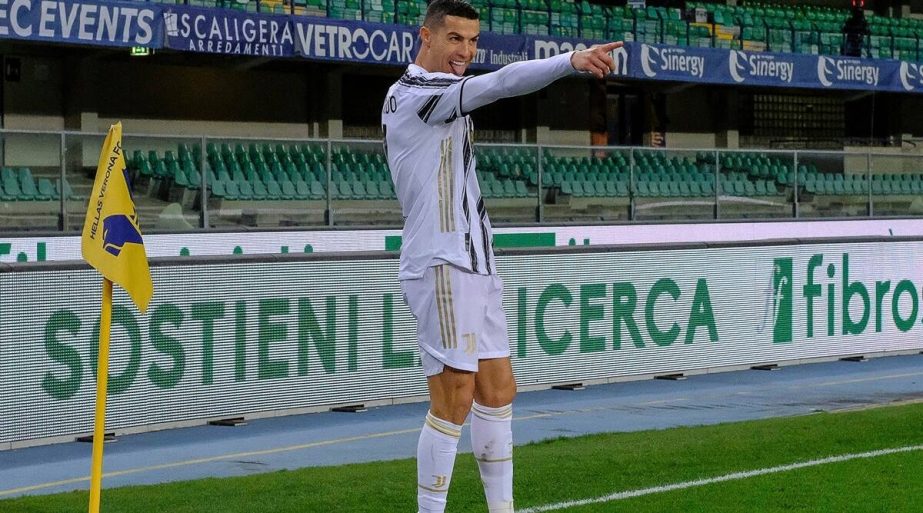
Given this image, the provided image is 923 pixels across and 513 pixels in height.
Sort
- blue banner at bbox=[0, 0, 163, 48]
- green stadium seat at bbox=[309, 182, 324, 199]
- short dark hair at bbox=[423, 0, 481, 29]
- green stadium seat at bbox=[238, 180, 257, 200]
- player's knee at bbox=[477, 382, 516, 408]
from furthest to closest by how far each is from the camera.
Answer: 1. blue banner at bbox=[0, 0, 163, 48]
2. green stadium seat at bbox=[309, 182, 324, 199]
3. green stadium seat at bbox=[238, 180, 257, 200]
4. player's knee at bbox=[477, 382, 516, 408]
5. short dark hair at bbox=[423, 0, 481, 29]

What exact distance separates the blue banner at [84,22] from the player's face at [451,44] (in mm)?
15040

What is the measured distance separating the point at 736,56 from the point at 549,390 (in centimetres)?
1656

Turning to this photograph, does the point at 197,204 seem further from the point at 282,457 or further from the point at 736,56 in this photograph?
the point at 736,56

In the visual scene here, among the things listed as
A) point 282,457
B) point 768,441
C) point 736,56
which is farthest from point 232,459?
point 736,56

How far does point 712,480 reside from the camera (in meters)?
6.82

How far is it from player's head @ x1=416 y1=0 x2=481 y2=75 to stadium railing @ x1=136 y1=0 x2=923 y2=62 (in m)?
16.9

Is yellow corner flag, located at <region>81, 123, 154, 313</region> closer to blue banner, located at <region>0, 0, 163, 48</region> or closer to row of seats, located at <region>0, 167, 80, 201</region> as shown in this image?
row of seats, located at <region>0, 167, 80, 201</region>

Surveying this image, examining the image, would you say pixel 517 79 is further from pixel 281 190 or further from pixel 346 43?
pixel 346 43

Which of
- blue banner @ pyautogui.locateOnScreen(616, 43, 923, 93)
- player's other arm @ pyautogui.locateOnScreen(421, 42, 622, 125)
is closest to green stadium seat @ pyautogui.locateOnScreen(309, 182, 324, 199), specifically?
blue banner @ pyautogui.locateOnScreen(616, 43, 923, 93)

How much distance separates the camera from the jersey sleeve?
4.29 m

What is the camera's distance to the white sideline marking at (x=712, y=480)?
20.4ft

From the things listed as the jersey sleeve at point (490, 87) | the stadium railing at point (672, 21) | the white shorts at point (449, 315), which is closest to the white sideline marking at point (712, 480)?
the white shorts at point (449, 315)

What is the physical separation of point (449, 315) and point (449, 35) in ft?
3.06

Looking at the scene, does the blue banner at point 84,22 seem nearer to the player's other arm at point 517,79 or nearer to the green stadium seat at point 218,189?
the green stadium seat at point 218,189
